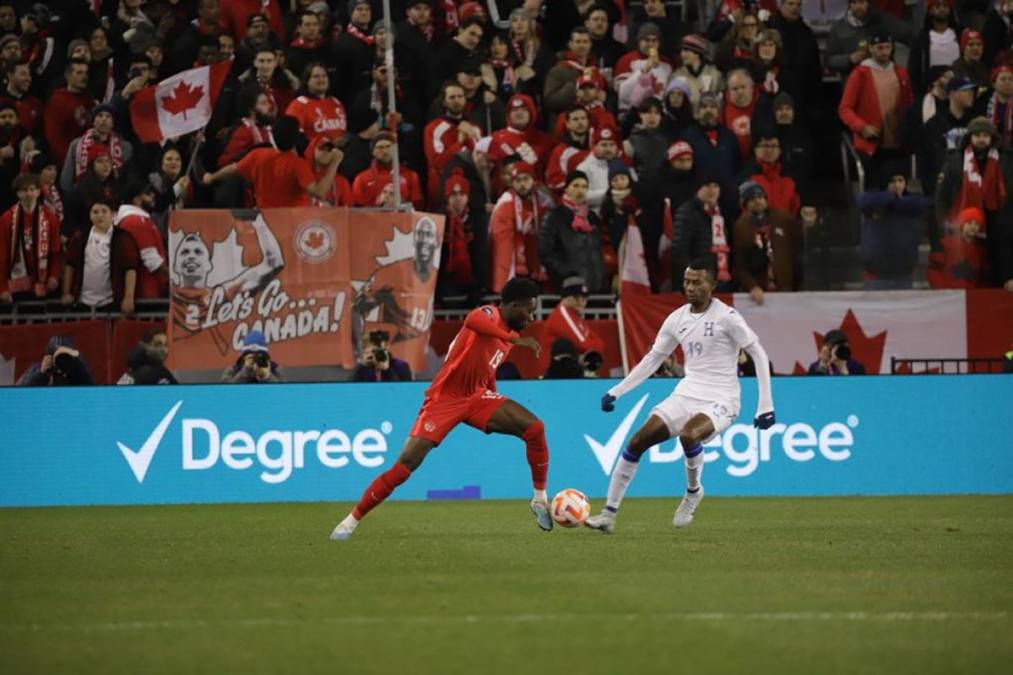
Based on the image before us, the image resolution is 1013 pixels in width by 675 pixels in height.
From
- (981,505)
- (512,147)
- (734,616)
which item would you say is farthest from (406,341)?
(734,616)

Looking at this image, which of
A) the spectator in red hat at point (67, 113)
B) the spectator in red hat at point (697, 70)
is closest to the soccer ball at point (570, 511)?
the spectator in red hat at point (697, 70)

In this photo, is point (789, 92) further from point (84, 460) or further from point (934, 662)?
point (934, 662)

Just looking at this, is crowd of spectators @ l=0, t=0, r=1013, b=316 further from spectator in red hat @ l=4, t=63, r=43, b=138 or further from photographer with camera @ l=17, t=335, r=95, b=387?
photographer with camera @ l=17, t=335, r=95, b=387

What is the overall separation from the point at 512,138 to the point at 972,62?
21.5 ft

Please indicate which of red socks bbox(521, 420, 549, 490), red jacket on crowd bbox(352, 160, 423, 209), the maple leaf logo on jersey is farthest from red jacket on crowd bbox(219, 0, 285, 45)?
red socks bbox(521, 420, 549, 490)

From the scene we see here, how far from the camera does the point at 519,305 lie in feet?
Answer: 47.1

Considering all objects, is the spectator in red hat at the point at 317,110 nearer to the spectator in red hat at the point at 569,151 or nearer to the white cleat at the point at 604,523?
the spectator in red hat at the point at 569,151

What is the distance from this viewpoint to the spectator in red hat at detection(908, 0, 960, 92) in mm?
23609

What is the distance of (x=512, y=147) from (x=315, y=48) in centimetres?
310

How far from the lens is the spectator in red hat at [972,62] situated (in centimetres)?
2319

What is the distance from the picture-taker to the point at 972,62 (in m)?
23.3

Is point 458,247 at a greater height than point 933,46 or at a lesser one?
lesser

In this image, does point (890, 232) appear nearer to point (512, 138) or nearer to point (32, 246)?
point (512, 138)

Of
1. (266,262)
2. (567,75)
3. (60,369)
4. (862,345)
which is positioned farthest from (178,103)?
(862,345)
